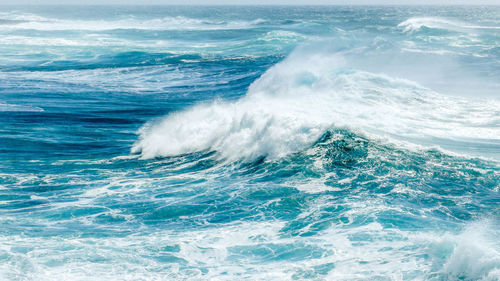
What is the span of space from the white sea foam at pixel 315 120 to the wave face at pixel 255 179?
60 mm

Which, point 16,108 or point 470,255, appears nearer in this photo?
point 470,255

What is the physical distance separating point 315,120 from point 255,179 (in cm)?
336

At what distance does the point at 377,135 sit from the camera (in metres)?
12.1

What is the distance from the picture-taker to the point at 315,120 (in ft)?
42.3

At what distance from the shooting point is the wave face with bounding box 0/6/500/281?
22.2 ft

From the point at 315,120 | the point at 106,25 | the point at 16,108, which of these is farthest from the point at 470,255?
the point at 106,25

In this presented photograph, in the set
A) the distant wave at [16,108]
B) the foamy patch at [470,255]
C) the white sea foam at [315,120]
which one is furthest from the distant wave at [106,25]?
the foamy patch at [470,255]

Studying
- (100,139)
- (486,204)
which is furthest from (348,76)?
(486,204)

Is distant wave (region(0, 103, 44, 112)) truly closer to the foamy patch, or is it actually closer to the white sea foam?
the white sea foam

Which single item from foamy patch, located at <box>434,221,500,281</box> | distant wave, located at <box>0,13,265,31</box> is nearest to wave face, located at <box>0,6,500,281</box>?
foamy patch, located at <box>434,221,500,281</box>

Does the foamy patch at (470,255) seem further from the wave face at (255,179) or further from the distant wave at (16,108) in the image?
the distant wave at (16,108)

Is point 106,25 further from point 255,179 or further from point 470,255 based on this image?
point 470,255

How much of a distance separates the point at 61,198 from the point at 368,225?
17.6 ft

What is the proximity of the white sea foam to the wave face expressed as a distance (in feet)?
0.20
